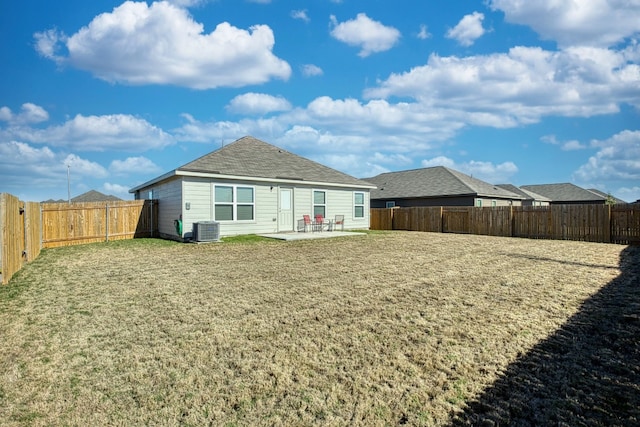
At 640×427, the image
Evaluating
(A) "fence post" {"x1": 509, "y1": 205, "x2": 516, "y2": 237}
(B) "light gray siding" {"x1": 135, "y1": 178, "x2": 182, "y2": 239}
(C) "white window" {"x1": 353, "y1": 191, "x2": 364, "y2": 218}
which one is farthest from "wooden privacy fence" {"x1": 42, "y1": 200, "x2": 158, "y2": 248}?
(A) "fence post" {"x1": 509, "y1": 205, "x2": 516, "y2": 237}

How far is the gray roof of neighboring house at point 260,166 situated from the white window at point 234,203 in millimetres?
664

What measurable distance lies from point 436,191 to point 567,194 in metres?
21.8

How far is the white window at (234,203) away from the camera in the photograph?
1509cm

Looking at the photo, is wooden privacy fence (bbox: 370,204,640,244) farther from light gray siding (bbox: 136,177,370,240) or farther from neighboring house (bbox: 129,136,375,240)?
light gray siding (bbox: 136,177,370,240)

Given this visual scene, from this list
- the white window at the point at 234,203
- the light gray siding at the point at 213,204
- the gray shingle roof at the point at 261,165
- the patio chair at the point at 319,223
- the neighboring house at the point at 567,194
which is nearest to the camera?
the light gray siding at the point at 213,204

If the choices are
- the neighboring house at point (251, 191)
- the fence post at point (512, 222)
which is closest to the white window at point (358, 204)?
the neighboring house at point (251, 191)

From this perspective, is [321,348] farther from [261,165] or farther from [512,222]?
[512,222]

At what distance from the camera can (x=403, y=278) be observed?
24.7ft

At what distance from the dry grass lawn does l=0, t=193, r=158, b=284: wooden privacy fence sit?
58.4 inches

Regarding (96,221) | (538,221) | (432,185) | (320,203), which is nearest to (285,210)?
(320,203)

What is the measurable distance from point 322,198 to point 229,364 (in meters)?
15.4

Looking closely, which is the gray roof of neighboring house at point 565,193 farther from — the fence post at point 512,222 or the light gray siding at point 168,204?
the light gray siding at point 168,204

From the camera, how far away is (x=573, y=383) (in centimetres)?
320

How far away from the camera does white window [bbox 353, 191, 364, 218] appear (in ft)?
68.2
